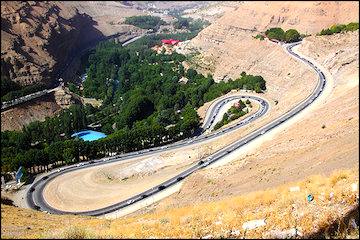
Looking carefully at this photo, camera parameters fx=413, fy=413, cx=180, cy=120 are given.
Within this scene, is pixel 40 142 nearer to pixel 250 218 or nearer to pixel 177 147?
pixel 177 147

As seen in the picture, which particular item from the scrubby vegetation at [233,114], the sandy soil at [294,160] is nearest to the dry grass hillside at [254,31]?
the scrubby vegetation at [233,114]

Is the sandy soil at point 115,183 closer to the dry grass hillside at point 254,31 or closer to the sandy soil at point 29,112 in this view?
the dry grass hillside at point 254,31

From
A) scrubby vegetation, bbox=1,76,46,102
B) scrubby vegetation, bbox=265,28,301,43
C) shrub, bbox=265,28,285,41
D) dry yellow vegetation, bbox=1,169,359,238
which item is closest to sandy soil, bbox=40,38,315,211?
dry yellow vegetation, bbox=1,169,359,238

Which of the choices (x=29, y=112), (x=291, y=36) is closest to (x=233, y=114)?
(x=291, y=36)

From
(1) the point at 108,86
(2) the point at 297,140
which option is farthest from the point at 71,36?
(2) the point at 297,140

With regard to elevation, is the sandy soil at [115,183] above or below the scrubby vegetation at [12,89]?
below

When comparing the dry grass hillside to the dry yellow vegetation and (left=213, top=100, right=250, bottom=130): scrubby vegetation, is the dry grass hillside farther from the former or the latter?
the dry yellow vegetation

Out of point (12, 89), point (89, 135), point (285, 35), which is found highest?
point (285, 35)
